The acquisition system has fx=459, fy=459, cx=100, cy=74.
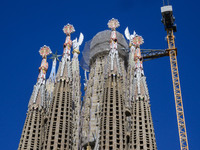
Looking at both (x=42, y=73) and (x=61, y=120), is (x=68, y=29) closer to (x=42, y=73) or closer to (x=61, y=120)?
(x=42, y=73)

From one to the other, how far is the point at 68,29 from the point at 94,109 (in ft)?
41.5

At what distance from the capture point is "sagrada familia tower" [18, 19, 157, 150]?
50281 mm

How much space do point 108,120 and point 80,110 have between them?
41.4 feet

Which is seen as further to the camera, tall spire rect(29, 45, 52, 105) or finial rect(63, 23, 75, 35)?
finial rect(63, 23, 75, 35)

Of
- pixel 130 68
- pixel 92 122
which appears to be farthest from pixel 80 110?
pixel 130 68

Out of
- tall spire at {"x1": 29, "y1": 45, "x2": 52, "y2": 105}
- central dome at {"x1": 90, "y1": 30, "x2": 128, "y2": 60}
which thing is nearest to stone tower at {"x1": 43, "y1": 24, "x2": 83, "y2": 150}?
tall spire at {"x1": 29, "y1": 45, "x2": 52, "y2": 105}

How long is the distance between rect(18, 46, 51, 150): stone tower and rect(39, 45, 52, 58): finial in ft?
5.05

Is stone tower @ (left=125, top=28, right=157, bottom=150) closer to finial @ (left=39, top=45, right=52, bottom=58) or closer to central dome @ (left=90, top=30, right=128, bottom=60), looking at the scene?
central dome @ (left=90, top=30, right=128, bottom=60)

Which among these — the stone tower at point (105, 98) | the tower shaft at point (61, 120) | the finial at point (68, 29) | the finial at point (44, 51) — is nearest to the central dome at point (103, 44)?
the stone tower at point (105, 98)

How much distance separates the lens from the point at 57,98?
55812 mm

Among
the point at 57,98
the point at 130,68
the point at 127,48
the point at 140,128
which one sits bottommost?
the point at 140,128

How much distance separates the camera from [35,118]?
56.1 metres

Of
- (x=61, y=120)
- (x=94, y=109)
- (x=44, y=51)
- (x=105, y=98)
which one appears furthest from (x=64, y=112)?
(x=44, y=51)

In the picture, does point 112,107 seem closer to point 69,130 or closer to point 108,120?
point 108,120
